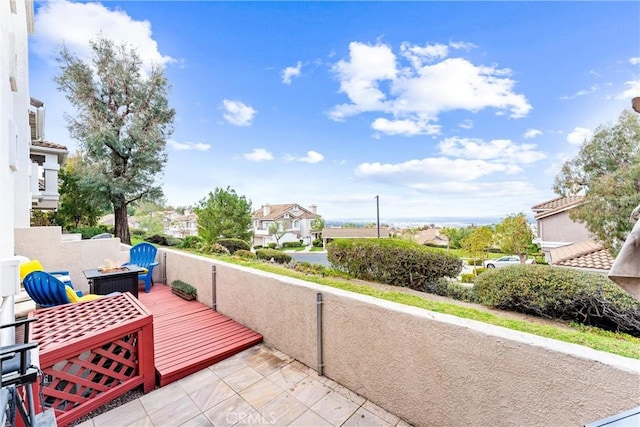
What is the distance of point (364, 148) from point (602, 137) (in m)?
12.1

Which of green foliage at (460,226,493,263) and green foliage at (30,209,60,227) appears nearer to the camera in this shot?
green foliage at (30,209,60,227)

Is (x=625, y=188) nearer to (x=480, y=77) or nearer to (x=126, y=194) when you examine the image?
(x=480, y=77)

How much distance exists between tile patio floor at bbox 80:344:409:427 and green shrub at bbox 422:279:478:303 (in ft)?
13.3

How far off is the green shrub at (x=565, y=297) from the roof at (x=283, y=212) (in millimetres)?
35236

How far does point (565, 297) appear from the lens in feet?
12.4

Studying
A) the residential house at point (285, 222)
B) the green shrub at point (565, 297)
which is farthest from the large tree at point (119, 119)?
the residential house at point (285, 222)

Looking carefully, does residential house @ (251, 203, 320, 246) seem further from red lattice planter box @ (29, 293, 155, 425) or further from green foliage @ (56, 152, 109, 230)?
red lattice planter box @ (29, 293, 155, 425)

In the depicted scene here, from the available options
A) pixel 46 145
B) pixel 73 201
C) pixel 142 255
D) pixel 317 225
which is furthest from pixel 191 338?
pixel 317 225

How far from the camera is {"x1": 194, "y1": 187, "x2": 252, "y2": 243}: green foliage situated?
1620cm

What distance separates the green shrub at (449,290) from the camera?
19.1ft

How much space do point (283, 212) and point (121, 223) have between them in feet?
87.2

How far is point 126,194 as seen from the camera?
41.4 feet

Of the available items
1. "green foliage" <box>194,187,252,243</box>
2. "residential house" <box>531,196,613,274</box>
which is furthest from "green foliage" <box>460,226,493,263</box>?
"green foliage" <box>194,187,252,243</box>

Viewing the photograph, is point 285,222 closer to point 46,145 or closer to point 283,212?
point 283,212
